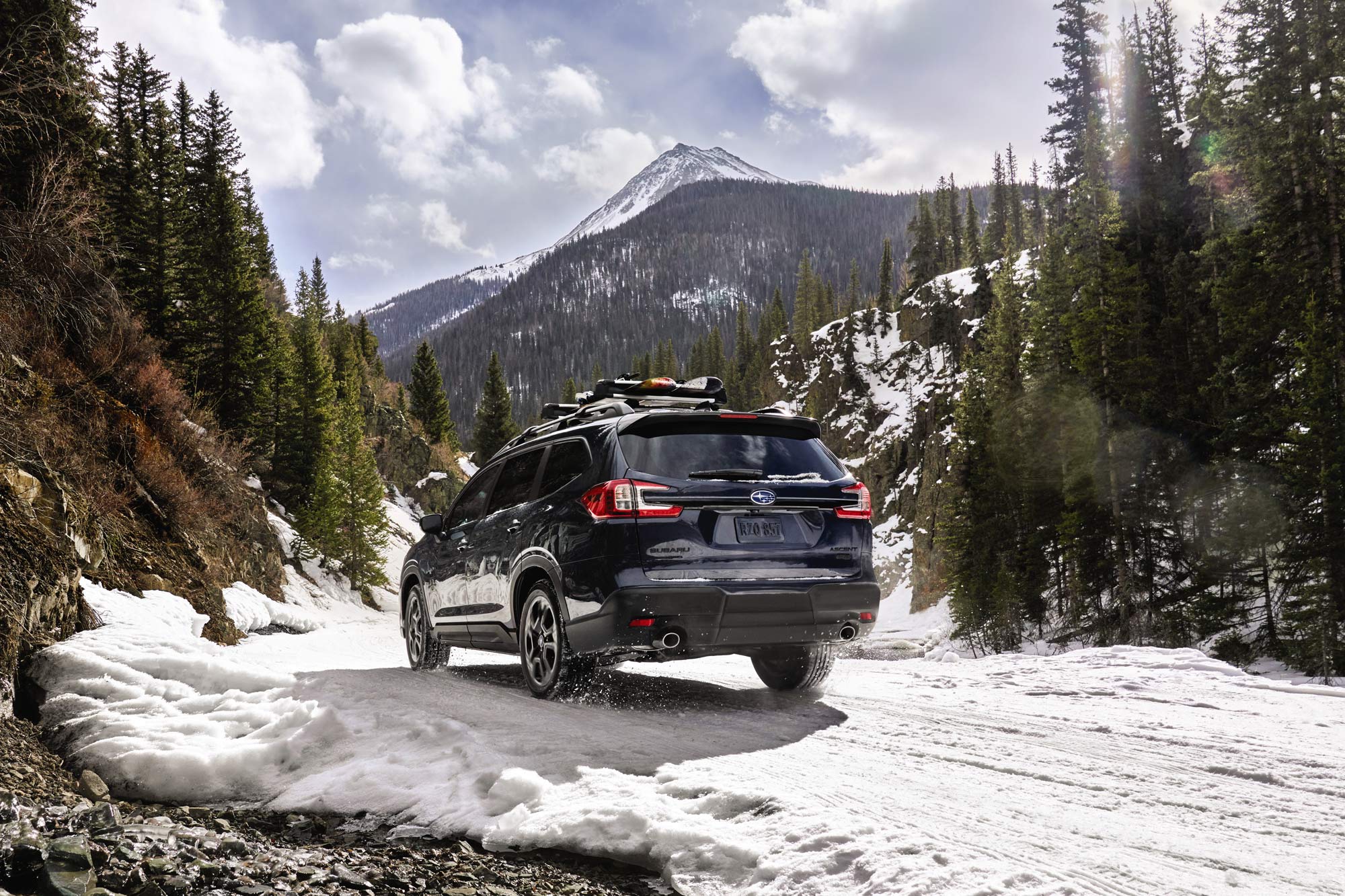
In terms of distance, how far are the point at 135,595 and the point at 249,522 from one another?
55.9ft

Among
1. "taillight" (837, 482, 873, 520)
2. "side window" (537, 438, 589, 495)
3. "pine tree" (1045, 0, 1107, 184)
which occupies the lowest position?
→ "taillight" (837, 482, 873, 520)

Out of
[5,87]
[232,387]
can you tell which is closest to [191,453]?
[5,87]

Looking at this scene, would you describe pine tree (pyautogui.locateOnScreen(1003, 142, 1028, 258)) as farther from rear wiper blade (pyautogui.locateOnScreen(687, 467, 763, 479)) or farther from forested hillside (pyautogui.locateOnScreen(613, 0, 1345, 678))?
rear wiper blade (pyautogui.locateOnScreen(687, 467, 763, 479))

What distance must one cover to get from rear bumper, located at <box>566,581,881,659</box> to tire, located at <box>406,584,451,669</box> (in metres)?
3.38

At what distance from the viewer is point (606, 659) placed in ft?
19.5

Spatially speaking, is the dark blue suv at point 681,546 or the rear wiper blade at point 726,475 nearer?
the dark blue suv at point 681,546

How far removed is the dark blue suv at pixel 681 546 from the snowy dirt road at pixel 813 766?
0.48 meters

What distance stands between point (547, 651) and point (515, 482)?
160 centimetres

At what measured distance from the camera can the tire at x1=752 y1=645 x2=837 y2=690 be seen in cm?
671

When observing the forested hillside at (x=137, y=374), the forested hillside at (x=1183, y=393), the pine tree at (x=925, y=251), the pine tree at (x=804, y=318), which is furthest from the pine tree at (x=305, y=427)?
the pine tree at (x=925, y=251)

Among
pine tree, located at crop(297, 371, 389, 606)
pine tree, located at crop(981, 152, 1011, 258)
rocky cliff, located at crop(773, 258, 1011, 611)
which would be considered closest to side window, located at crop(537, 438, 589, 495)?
pine tree, located at crop(297, 371, 389, 606)

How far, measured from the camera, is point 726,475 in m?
5.73

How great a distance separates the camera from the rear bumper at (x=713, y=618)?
540 centimetres

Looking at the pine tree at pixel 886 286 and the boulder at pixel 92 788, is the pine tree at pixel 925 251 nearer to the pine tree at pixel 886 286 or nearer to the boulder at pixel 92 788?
the pine tree at pixel 886 286
